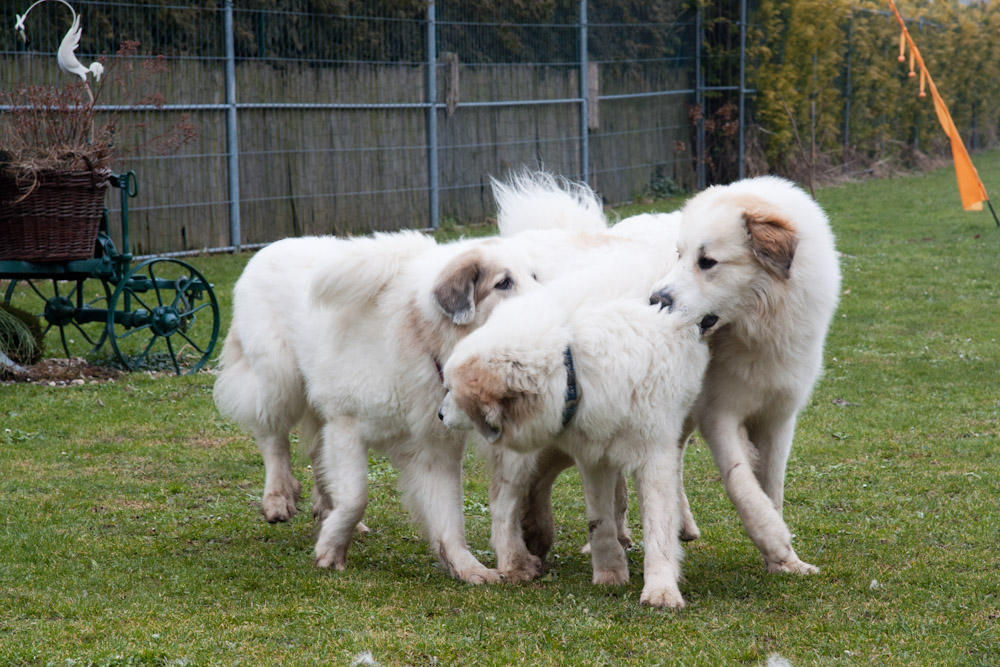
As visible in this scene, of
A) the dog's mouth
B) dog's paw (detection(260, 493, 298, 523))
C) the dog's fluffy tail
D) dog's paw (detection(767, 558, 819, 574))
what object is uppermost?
the dog's fluffy tail

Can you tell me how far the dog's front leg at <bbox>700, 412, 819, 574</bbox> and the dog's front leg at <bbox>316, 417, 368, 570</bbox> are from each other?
4.75 feet

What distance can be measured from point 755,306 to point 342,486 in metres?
1.85

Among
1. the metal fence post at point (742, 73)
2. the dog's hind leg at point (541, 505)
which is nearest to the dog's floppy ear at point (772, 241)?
the dog's hind leg at point (541, 505)

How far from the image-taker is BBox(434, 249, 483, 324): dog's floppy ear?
4.24 m

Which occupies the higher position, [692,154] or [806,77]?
[806,77]

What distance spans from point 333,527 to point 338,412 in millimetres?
483

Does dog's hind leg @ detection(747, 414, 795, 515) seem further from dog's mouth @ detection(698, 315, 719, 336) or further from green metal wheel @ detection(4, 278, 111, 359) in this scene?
green metal wheel @ detection(4, 278, 111, 359)

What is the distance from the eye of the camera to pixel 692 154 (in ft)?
70.3

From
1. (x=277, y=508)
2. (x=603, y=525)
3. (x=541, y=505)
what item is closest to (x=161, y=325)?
(x=277, y=508)

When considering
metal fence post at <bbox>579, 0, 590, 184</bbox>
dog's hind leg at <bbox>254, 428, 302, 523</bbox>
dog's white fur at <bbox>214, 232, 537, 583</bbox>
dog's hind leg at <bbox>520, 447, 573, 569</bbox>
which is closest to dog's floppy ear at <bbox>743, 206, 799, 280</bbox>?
dog's white fur at <bbox>214, 232, 537, 583</bbox>

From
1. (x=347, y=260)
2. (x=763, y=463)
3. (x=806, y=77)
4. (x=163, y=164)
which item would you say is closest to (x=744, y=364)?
(x=763, y=463)

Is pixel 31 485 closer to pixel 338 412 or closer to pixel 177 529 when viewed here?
pixel 177 529

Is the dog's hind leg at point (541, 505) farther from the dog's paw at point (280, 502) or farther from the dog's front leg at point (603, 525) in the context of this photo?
the dog's paw at point (280, 502)

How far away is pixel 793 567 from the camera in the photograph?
4.31m
